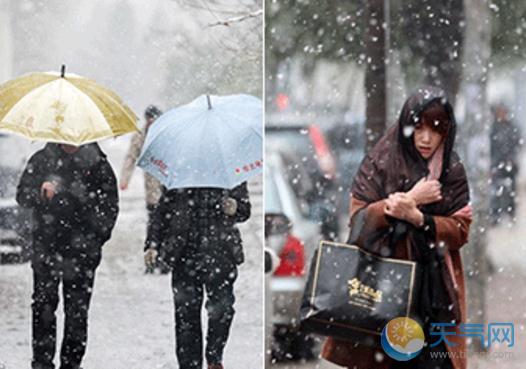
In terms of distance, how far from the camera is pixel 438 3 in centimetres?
434

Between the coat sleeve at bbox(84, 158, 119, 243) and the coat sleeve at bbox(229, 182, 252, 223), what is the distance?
0.57 meters

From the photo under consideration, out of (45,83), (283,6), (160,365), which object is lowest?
(160,365)

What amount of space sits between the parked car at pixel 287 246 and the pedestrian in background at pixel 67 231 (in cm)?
81

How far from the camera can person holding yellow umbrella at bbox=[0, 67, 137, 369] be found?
4613 mm

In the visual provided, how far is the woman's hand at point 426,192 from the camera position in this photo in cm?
438

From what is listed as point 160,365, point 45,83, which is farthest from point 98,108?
point 160,365

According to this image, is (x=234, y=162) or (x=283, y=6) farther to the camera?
(x=234, y=162)

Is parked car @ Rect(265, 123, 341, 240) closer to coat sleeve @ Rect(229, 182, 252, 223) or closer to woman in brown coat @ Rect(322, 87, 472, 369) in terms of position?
woman in brown coat @ Rect(322, 87, 472, 369)

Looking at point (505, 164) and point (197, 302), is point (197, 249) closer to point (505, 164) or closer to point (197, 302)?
point (197, 302)

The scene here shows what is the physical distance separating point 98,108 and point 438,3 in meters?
1.63

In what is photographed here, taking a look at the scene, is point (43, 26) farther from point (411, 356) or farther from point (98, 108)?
point (411, 356)

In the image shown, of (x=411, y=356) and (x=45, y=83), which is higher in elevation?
(x=45, y=83)

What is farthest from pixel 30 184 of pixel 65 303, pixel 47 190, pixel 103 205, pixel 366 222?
pixel 366 222

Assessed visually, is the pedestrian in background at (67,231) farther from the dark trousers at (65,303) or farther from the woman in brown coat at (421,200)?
the woman in brown coat at (421,200)
